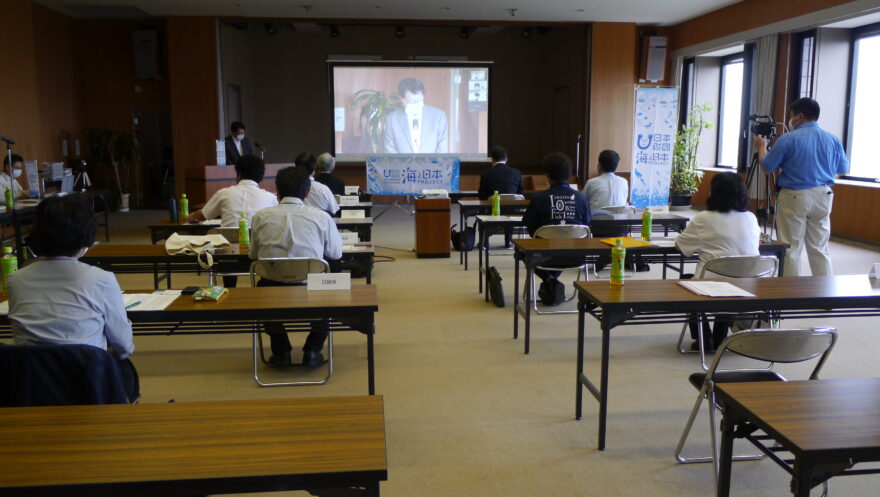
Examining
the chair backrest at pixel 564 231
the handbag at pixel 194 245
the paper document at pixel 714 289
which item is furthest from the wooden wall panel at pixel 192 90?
the paper document at pixel 714 289

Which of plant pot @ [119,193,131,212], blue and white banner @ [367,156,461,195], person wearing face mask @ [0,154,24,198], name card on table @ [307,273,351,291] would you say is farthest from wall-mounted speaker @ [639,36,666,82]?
name card on table @ [307,273,351,291]

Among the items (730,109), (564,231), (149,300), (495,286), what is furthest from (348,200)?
(730,109)

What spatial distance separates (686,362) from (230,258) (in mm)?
2694

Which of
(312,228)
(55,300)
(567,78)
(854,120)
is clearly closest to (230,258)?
(312,228)

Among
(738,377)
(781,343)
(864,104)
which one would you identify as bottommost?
(738,377)

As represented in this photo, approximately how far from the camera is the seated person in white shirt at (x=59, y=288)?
6.93 ft

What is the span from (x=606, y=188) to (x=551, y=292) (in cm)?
130

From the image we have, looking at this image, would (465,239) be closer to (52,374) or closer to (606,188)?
(606,188)

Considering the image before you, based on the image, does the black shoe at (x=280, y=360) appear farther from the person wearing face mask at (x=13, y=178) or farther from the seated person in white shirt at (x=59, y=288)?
the person wearing face mask at (x=13, y=178)

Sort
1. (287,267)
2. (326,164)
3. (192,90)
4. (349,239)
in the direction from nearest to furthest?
1. (287,267)
2. (349,239)
3. (326,164)
4. (192,90)

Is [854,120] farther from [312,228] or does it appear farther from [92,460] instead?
[92,460]

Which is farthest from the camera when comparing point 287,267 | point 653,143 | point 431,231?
point 653,143

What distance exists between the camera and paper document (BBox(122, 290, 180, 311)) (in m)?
2.66

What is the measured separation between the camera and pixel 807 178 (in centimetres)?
522
